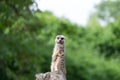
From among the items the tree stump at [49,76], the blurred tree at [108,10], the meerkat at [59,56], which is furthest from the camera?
the blurred tree at [108,10]

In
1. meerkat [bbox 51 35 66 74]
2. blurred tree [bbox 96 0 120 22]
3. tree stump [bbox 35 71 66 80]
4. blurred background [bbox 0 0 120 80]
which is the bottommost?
tree stump [bbox 35 71 66 80]

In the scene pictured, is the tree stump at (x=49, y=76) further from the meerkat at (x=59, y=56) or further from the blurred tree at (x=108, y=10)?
the blurred tree at (x=108, y=10)

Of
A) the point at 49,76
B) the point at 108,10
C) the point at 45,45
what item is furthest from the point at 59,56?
the point at 108,10

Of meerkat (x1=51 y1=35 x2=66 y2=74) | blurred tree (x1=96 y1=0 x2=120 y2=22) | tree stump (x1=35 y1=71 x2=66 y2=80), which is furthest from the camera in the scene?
blurred tree (x1=96 y1=0 x2=120 y2=22)

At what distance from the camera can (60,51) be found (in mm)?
7355

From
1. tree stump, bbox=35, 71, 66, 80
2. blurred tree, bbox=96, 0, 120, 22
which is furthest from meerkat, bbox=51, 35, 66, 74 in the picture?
blurred tree, bbox=96, 0, 120, 22

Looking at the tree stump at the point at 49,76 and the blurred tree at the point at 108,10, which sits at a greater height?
the blurred tree at the point at 108,10

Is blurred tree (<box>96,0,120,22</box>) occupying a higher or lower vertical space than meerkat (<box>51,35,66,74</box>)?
higher

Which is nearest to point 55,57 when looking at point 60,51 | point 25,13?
point 60,51

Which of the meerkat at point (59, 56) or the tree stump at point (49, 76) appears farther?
the meerkat at point (59, 56)

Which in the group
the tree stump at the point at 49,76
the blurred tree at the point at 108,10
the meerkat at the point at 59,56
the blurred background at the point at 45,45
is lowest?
the tree stump at the point at 49,76

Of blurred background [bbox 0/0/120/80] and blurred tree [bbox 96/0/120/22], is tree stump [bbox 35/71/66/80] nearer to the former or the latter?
blurred background [bbox 0/0/120/80]

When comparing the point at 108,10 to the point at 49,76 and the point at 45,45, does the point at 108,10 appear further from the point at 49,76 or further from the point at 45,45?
the point at 49,76

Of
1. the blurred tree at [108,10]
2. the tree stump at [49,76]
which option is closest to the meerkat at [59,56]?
the tree stump at [49,76]
